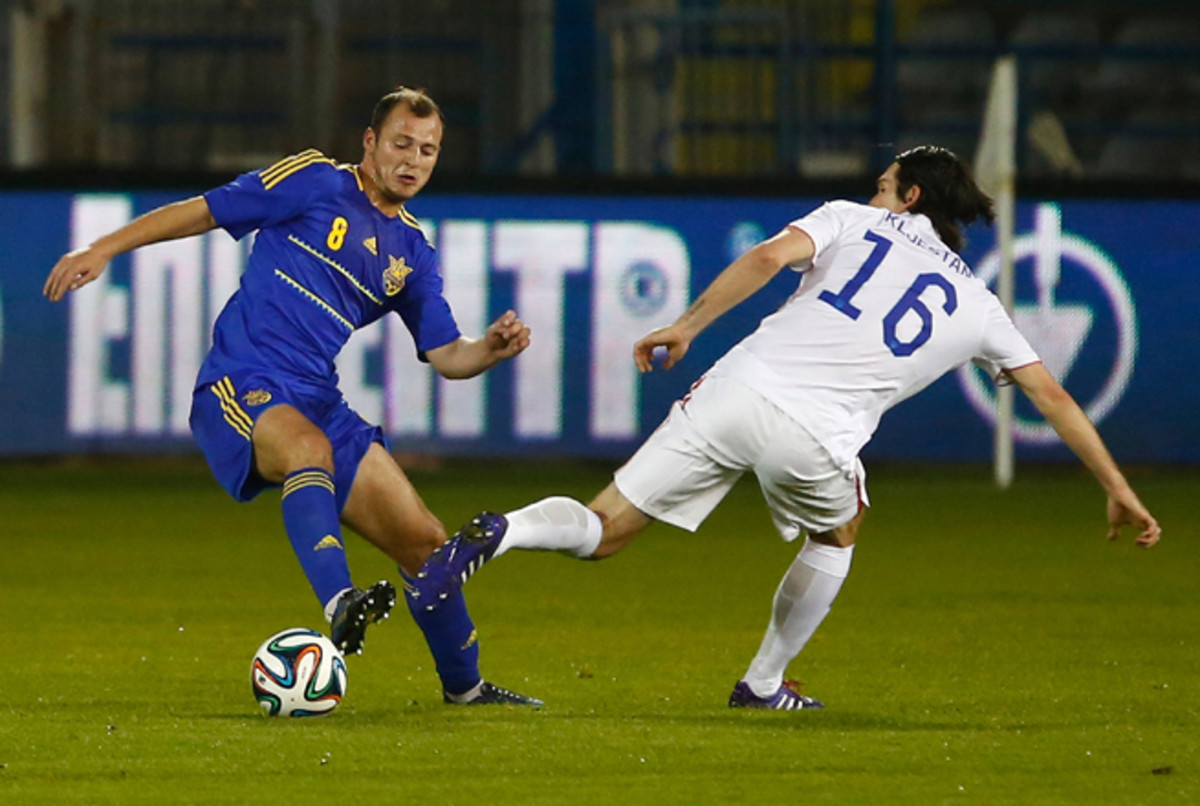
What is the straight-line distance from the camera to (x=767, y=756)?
17.3ft

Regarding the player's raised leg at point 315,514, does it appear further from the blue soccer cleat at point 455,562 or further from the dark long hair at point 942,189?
the dark long hair at point 942,189

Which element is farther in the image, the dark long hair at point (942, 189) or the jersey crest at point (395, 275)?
the jersey crest at point (395, 275)

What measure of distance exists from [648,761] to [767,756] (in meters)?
0.32

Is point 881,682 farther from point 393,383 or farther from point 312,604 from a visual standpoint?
point 393,383

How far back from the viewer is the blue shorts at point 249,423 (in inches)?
236

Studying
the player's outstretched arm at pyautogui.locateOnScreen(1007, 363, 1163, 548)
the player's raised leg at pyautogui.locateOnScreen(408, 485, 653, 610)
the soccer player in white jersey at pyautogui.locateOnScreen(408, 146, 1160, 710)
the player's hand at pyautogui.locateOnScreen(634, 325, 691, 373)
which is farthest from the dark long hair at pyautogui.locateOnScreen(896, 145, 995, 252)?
the player's raised leg at pyautogui.locateOnScreen(408, 485, 653, 610)

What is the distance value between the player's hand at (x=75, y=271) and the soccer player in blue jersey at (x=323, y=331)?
0.8 inches

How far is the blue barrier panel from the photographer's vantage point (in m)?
14.5

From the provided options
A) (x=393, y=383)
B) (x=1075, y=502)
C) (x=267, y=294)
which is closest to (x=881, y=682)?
(x=267, y=294)

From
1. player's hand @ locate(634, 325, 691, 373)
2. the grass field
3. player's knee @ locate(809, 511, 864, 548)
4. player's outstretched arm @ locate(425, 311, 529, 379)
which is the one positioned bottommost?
the grass field

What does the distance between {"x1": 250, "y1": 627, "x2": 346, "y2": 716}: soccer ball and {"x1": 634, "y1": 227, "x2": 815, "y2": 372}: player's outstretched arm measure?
1.14 metres

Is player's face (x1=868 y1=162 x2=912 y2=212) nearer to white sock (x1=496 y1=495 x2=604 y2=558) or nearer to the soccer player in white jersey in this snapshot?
the soccer player in white jersey

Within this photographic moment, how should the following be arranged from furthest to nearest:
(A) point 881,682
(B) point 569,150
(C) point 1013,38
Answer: (C) point 1013,38, (B) point 569,150, (A) point 881,682

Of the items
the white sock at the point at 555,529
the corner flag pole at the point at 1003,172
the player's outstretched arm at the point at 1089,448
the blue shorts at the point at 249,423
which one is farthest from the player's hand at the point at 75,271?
the corner flag pole at the point at 1003,172
